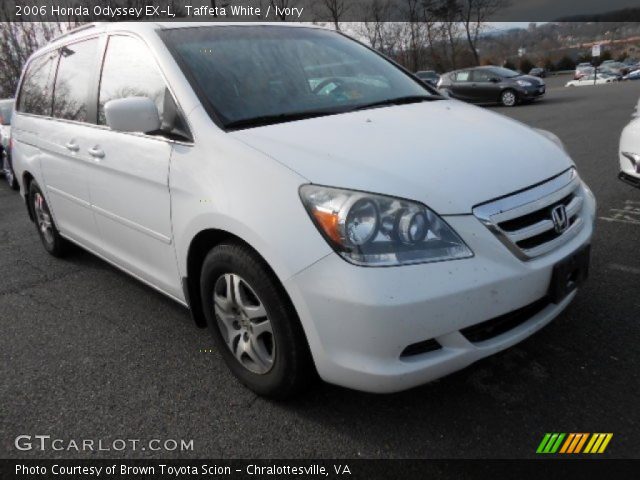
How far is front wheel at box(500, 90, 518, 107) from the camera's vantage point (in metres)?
16.8

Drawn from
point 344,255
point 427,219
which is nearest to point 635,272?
point 427,219

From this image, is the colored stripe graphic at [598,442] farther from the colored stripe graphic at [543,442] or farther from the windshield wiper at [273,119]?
the windshield wiper at [273,119]

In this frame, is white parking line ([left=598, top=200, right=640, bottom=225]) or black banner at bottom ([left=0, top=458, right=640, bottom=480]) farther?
white parking line ([left=598, top=200, right=640, bottom=225])

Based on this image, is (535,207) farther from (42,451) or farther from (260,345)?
(42,451)

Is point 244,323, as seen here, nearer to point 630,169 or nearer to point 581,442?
point 581,442

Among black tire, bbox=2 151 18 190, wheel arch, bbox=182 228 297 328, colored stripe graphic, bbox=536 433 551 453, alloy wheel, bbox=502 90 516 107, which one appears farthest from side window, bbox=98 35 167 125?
alloy wheel, bbox=502 90 516 107

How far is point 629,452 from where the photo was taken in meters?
1.87

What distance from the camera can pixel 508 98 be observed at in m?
17.0

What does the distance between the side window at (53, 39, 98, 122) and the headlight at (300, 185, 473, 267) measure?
2117 millimetres

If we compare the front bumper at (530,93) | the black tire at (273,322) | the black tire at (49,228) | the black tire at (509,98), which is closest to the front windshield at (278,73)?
the black tire at (273,322)

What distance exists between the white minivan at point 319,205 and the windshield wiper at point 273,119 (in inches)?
0.4

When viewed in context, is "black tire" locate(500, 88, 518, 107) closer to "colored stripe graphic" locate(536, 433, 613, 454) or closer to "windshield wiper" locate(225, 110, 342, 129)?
"windshield wiper" locate(225, 110, 342, 129)

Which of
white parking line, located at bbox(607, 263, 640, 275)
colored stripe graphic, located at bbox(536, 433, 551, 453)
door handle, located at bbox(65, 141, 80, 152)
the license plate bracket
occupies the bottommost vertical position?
white parking line, located at bbox(607, 263, 640, 275)

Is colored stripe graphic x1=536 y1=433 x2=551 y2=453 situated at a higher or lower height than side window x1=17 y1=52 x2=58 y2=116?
lower
